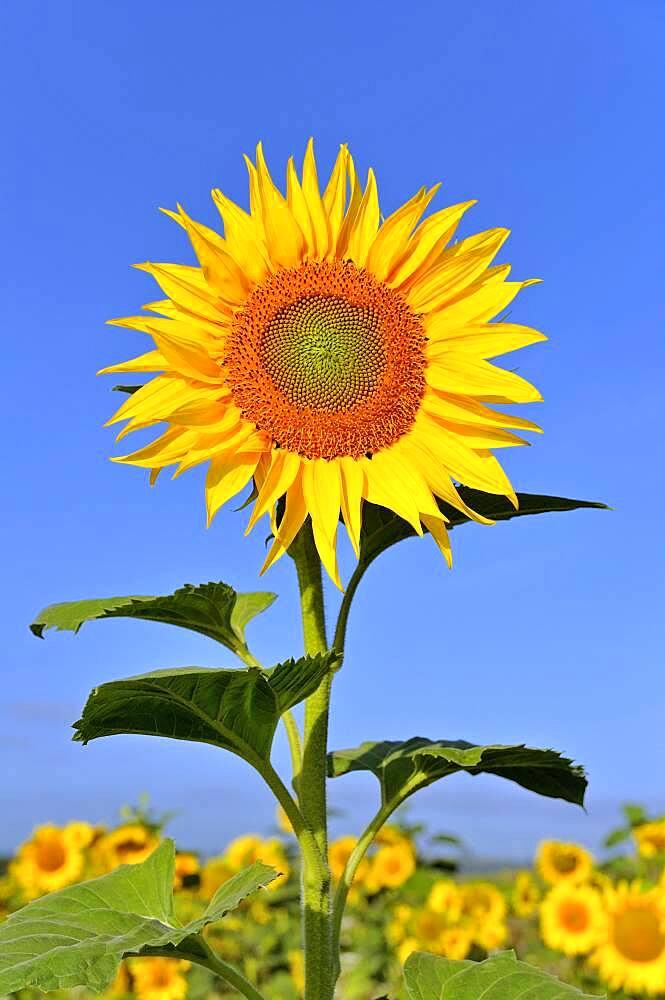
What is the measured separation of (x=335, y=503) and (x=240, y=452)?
9.9 inches

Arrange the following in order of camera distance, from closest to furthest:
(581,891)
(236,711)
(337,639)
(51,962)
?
1. (51,962)
2. (236,711)
3. (337,639)
4. (581,891)

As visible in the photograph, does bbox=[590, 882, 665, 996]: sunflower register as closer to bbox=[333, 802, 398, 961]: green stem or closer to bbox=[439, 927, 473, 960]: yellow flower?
bbox=[439, 927, 473, 960]: yellow flower

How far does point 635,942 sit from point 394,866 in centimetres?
230

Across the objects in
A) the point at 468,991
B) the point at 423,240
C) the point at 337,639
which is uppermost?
the point at 423,240

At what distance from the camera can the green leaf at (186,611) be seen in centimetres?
242

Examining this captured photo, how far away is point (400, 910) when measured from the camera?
576 centimetres

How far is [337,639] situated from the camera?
2.55 m

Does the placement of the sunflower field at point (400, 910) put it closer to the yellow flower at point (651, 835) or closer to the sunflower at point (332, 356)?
the yellow flower at point (651, 835)

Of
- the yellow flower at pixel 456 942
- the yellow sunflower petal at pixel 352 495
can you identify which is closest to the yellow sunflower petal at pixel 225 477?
the yellow sunflower petal at pixel 352 495

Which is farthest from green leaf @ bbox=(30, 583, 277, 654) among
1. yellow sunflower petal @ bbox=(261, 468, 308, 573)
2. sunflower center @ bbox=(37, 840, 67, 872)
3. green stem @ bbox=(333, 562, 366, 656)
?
sunflower center @ bbox=(37, 840, 67, 872)

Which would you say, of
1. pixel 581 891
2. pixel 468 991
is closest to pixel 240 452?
pixel 468 991

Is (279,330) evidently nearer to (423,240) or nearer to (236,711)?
(423,240)

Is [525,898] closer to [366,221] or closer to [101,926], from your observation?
[101,926]

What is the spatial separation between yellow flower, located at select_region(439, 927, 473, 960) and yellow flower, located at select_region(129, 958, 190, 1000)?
4.40 ft
